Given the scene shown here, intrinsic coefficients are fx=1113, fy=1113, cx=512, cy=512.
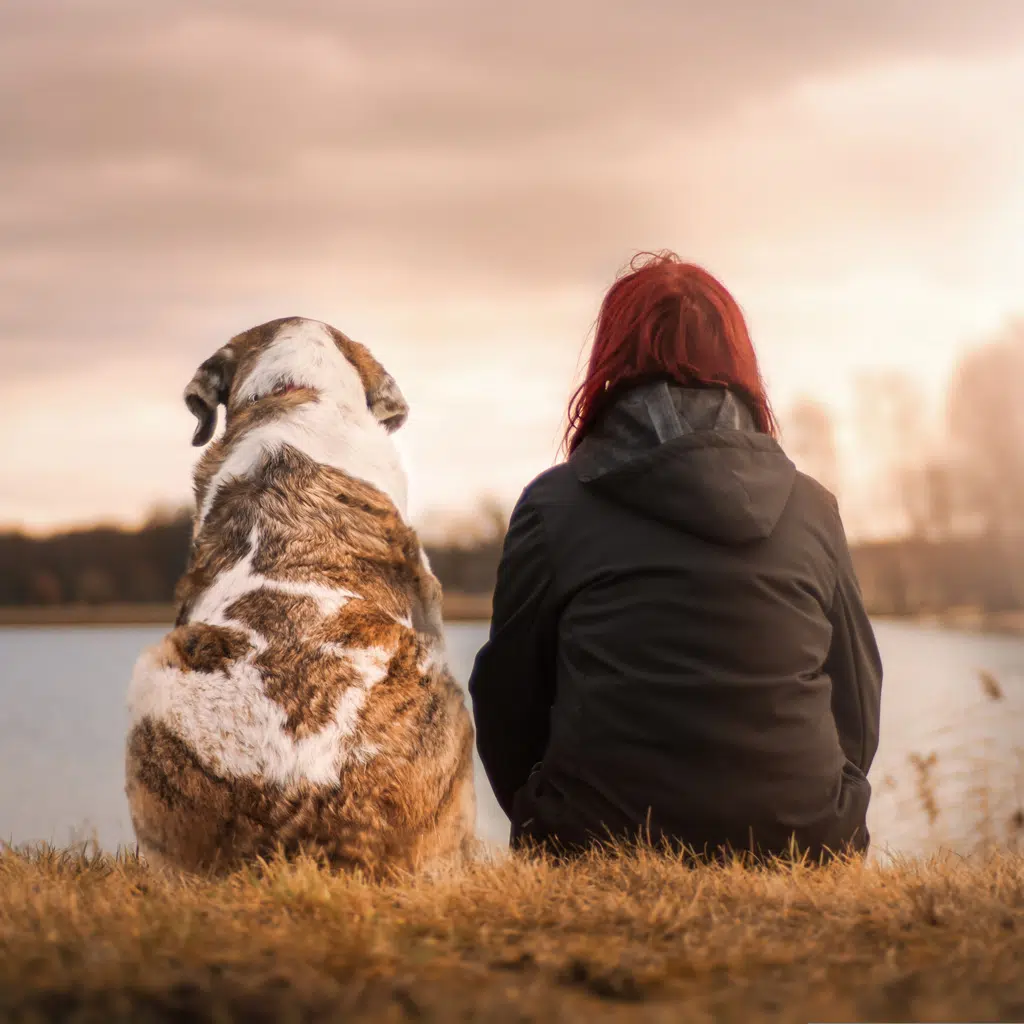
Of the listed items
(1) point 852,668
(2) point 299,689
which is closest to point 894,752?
(1) point 852,668

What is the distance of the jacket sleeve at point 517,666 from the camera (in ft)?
13.0

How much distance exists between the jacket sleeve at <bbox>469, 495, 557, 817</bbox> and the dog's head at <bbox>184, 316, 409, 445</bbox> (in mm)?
1479

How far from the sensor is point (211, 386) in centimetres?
547

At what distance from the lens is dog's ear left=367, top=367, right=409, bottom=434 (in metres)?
5.36

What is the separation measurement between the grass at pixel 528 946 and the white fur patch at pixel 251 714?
34cm

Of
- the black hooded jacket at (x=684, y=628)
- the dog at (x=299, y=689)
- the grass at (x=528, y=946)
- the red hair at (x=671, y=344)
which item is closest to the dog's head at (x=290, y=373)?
the dog at (x=299, y=689)

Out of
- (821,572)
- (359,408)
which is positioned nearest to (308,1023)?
(821,572)

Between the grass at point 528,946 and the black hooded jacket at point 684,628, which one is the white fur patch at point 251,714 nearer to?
the grass at point 528,946

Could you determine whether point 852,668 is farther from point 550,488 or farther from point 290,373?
point 290,373

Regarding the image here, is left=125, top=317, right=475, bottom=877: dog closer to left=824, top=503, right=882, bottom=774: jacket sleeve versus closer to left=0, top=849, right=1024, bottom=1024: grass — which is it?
left=0, top=849, right=1024, bottom=1024: grass

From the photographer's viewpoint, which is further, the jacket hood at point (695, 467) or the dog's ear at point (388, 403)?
the dog's ear at point (388, 403)

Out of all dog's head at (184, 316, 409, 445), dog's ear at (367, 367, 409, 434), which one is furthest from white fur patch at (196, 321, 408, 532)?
dog's ear at (367, 367, 409, 434)

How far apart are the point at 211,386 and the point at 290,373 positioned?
1.98 feet

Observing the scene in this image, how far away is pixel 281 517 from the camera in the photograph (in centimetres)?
426
